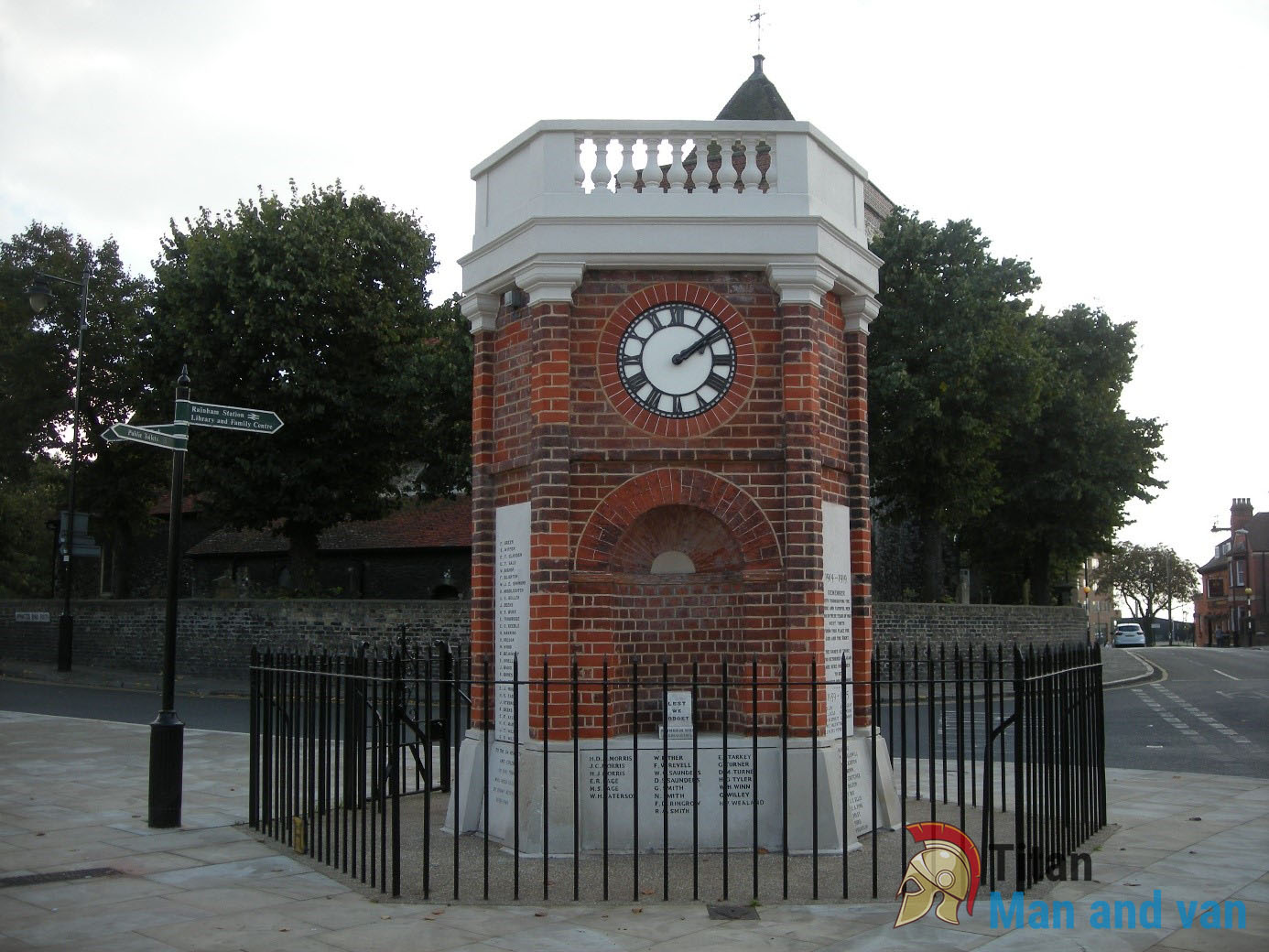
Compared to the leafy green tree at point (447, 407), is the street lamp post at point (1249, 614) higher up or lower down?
lower down

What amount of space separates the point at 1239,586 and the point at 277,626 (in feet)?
296

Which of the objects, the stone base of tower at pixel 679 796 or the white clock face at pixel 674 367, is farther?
the white clock face at pixel 674 367

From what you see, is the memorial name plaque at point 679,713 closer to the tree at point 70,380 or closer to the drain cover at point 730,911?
the drain cover at point 730,911

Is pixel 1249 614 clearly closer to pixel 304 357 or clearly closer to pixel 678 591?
pixel 304 357

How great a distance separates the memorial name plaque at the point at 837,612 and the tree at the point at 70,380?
31.8m

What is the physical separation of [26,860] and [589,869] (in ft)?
13.9

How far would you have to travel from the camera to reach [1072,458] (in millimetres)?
35812

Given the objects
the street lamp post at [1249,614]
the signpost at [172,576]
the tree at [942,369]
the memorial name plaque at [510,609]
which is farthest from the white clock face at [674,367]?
the street lamp post at [1249,614]

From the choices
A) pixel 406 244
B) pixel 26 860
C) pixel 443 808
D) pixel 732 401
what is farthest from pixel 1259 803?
pixel 406 244

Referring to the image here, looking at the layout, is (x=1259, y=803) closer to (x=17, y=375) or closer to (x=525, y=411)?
(x=525, y=411)

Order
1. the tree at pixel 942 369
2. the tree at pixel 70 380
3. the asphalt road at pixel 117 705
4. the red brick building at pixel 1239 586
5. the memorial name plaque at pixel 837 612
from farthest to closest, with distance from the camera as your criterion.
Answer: the red brick building at pixel 1239 586, the tree at pixel 70 380, the tree at pixel 942 369, the asphalt road at pixel 117 705, the memorial name plaque at pixel 837 612

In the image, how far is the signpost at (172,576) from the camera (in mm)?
10125

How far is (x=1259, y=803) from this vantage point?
11.5 metres


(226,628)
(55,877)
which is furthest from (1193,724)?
(226,628)
